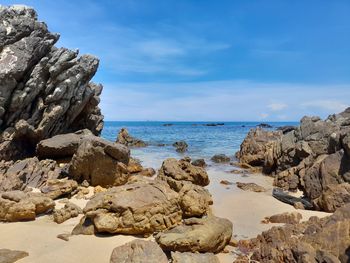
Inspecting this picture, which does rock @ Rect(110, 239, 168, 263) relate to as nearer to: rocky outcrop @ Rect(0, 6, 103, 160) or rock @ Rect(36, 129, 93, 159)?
rock @ Rect(36, 129, 93, 159)

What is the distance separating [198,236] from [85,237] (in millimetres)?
2870

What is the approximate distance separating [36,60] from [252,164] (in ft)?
50.8

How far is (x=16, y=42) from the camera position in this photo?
1598cm

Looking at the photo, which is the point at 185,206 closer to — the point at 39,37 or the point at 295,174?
the point at 295,174

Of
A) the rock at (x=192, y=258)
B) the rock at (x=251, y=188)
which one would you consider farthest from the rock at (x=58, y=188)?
the rock at (x=251, y=188)

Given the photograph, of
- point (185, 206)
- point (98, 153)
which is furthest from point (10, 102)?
point (185, 206)

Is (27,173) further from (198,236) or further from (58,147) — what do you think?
(198,236)

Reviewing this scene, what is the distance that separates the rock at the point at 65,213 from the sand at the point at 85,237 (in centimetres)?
15

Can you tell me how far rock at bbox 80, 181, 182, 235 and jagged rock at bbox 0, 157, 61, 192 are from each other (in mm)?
4945

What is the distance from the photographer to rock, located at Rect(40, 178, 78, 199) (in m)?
11.3

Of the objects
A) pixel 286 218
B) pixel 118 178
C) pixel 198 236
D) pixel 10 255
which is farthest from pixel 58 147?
pixel 286 218

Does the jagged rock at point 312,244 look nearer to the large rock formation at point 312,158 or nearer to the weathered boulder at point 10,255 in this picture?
the large rock formation at point 312,158

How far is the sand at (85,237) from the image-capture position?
6.88 meters

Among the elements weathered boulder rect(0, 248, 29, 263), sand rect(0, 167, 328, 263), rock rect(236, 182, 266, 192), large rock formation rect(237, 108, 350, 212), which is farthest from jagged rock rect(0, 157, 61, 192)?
large rock formation rect(237, 108, 350, 212)
